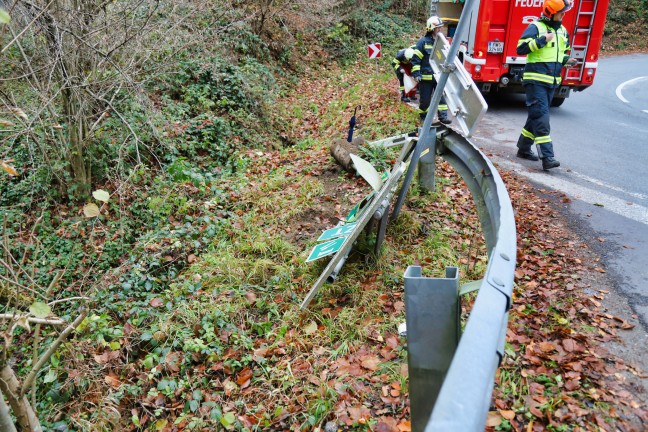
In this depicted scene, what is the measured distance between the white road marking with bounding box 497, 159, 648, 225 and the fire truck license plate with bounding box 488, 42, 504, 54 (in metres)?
3.81

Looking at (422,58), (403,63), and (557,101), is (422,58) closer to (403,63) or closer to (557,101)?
(403,63)

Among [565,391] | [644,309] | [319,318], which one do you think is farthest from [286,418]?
[644,309]

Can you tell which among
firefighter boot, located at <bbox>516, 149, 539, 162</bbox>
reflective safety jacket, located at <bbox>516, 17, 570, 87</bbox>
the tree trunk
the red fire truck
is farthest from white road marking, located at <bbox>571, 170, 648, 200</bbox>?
the tree trunk

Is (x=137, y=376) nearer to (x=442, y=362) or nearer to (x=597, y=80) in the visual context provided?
(x=442, y=362)

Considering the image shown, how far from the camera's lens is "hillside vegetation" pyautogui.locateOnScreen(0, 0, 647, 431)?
3.28 meters

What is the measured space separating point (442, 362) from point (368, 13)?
21.0 m

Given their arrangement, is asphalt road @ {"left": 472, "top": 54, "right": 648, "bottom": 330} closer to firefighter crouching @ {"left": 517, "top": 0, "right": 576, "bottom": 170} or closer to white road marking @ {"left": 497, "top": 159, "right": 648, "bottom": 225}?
white road marking @ {"left": 497, "top": 159, "right": 648, "bottom": 225}

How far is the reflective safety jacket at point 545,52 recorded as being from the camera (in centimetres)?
645

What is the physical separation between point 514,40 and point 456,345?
950cm

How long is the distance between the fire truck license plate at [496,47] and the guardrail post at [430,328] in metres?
9.26

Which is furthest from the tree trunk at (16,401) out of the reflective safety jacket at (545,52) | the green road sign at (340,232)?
the reflective safety jacket at (545,52)

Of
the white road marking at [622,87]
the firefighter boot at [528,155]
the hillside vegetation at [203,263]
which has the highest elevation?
the white road marking at [622,87]

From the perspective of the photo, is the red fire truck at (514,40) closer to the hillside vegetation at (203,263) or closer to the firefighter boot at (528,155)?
the hillside vegetation at (203,263)

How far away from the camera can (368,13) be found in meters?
20.3
